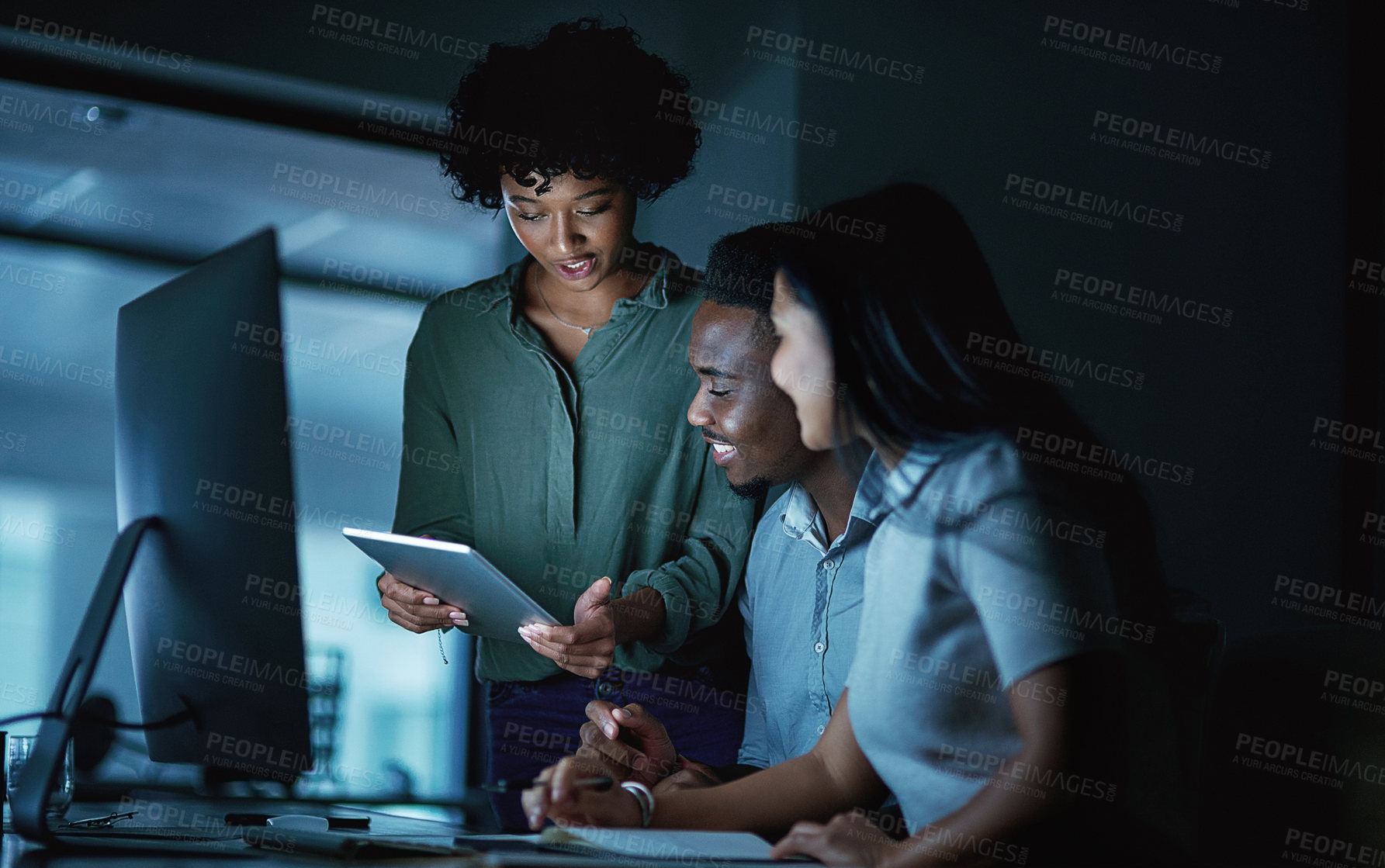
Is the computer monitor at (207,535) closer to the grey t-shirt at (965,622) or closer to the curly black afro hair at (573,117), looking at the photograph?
the grey t-shirt at (965,622)

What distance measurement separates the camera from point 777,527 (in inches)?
75.2

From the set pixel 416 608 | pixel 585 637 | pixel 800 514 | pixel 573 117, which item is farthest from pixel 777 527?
pixel 573 117

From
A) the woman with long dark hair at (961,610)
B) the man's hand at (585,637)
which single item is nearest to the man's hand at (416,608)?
the man's hand at (585,637)

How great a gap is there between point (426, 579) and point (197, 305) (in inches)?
35.2

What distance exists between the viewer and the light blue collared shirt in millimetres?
1684

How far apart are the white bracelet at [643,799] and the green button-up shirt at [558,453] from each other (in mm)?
944

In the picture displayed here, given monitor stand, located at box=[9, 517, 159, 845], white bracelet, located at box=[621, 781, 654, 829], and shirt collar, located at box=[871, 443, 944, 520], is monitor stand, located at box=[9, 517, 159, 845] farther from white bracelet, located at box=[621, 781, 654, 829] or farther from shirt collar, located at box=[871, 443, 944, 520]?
shirt collar, located at box=[871, 443, 944, 520]

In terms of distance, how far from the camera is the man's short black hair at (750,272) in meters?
1.86

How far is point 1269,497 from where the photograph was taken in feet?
8.27

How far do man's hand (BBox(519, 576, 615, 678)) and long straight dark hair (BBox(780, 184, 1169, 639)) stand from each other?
60cm

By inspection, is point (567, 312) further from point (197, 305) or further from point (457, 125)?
point (197, 305)

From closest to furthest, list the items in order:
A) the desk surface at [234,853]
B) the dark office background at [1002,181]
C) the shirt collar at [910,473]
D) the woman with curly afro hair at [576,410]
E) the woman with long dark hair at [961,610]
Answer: the desk surface at [234,853] < the woman with long dark hair at [961,610] < the shirt collar at [910,473] < the woman with curly afro hair at [576,410] < the dark office background at [1002,181]

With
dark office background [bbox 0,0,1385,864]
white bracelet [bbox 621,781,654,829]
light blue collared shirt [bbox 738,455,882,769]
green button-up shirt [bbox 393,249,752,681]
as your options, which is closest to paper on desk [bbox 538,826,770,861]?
white bracelet [bbox 621,781,654,829]

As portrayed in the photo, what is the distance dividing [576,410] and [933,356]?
1.02 m
